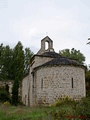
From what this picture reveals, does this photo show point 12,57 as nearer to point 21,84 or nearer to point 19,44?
point 19,44

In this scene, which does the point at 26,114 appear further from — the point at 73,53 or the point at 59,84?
the point at 73,53

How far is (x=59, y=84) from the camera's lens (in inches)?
743

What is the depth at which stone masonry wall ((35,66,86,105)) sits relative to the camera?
18.8 m

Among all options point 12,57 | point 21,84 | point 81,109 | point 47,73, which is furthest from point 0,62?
point 81,109

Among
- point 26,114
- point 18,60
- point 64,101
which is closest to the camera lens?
point 26,114

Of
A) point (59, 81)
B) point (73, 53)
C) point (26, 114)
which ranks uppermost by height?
point (73, 53)

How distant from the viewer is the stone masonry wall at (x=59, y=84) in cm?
1881

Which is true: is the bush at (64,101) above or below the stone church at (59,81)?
below

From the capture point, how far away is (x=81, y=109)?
→ 7.38 m

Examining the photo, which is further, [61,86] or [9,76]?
[9,76]

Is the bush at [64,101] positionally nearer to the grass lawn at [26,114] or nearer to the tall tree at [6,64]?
the grass lawn at [26,114]

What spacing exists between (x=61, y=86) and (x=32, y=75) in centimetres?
506

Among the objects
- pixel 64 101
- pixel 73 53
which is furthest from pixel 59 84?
pixel 73 53

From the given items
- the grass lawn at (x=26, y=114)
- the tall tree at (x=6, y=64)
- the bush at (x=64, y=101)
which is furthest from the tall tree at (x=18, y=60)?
the grass lawn at (x=26, y=114)
